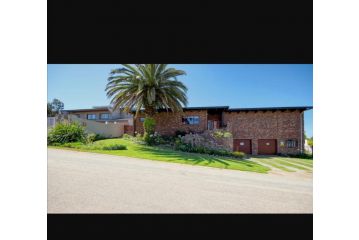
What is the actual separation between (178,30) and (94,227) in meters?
5.25

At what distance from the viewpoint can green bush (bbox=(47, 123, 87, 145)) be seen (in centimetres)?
1486

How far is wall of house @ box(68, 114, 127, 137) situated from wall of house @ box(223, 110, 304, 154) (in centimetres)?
1347

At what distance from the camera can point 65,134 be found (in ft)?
49.8

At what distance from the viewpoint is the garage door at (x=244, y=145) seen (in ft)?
64.4

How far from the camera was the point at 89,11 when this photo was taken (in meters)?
4.54

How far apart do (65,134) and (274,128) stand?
19.5m

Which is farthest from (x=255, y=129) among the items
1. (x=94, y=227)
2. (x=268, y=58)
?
(x=94, y=227)

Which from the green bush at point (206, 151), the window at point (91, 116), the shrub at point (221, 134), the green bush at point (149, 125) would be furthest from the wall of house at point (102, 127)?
the shrub at point (221, 134)

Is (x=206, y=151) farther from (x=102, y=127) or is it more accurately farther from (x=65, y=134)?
(x=102, y=127)

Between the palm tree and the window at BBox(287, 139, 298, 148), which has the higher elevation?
the palm tree

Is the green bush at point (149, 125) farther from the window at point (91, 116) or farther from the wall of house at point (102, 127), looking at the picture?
the window at point (91, 116)

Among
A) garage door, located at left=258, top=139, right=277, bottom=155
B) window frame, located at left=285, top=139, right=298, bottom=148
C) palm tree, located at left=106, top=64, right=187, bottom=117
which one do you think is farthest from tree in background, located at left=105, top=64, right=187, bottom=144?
window frame, located at left=285, top=139, right=298, bottom=148

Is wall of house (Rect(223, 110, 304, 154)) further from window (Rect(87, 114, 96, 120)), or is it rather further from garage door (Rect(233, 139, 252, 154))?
window (Rect(87, 114, 96, 120))

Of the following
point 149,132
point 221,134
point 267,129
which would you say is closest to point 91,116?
point 149,132
